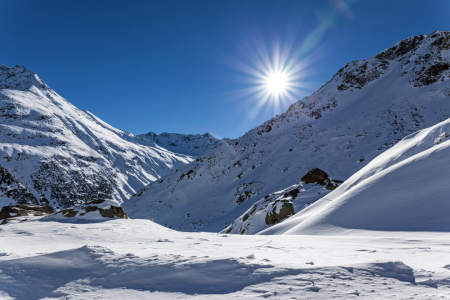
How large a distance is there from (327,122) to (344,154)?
952cm

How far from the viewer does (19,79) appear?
5635 inches

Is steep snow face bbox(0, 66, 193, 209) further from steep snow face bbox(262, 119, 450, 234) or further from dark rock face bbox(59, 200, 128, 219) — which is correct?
steep snow face bbox(262, 119, 450, 234)

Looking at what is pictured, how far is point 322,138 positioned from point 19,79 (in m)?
194

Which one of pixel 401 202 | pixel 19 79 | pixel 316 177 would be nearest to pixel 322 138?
pixel 316 177

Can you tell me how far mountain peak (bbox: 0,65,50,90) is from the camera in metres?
137

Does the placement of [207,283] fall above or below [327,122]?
below

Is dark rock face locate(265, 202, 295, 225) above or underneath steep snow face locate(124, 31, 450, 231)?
underneath

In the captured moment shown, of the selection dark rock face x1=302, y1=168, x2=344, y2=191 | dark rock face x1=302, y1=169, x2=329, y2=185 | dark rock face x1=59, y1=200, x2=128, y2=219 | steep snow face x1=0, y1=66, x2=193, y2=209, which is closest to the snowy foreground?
dark rock face x1=59, y1=200, x2=128, y2=219

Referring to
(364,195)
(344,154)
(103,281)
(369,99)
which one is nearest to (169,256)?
(103,281)

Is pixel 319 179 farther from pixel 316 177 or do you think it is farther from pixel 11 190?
pixel 11 190

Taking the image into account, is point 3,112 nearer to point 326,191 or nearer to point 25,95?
point 25,95

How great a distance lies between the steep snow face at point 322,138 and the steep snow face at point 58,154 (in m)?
49.9

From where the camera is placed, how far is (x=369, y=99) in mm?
28609

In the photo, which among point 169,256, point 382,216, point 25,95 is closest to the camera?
point 169,256
